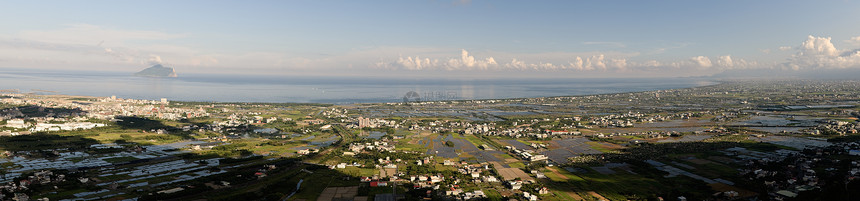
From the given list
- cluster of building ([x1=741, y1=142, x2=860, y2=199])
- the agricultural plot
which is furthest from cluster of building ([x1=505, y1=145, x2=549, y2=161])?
cluster of building ([x1=741, y1=142, x2=860, y2=199])

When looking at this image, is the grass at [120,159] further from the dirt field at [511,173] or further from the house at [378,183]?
the dirt field at [511,173]

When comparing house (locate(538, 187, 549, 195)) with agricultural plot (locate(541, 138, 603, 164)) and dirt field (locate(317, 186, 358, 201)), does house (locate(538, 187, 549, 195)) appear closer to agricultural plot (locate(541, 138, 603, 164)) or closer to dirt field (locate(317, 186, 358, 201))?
agricultural plot (locate(541, 138, 603, 164))

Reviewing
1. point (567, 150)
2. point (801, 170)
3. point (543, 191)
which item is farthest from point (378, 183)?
point (801, 170)

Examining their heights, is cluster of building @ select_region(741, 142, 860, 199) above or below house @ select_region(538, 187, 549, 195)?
above

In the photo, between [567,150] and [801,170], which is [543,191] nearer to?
[567,150]

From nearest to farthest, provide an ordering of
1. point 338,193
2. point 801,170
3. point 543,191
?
point 543,191 < point 338,193 < point 801,170

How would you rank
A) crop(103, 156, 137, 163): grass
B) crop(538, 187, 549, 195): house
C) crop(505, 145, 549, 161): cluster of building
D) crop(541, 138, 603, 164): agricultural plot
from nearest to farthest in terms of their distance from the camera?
1. crop(538, 187, 549, 195): house
2. crop(103, 156, 137, 163): grass
3. crop(505, 145, 549, 161): cluster of building
4. crop(541, 138, 603, 164): agricultural plot

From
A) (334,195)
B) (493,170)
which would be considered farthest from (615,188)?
(334,195)

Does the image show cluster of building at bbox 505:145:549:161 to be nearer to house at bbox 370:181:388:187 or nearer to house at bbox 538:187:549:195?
house at bbox 538:187:549:195

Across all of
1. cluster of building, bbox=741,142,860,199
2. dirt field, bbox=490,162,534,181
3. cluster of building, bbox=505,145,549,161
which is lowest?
dirt field, bbox=490,162,534,181

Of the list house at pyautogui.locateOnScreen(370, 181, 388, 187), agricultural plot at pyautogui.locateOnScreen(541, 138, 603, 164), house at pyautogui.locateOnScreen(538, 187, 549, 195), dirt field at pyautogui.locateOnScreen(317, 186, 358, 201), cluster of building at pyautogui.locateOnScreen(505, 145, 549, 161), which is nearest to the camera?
dirt field at pyautogui.locateOnScreen(317, 186, 358, 201)

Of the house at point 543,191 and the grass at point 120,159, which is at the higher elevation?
the grass at point 120,159

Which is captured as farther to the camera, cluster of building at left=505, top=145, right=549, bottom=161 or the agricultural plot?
the agricultural plot

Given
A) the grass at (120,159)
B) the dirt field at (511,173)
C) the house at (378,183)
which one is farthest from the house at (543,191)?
the grass at (120,159)
